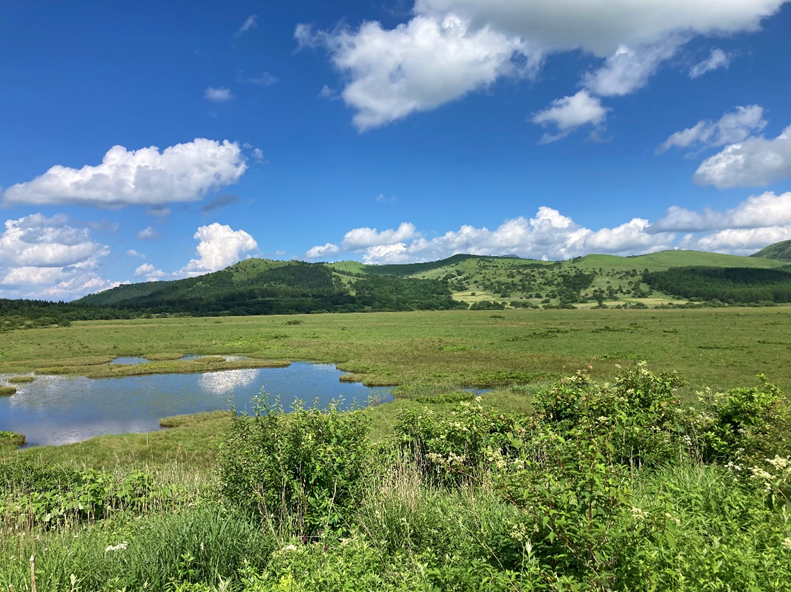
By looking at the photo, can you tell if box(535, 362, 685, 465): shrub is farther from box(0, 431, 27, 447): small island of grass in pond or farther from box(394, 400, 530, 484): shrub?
box(0, 431, 27, 447): small island of grass in pond

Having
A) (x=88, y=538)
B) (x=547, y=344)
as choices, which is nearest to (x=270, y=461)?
(x=88, y=538)

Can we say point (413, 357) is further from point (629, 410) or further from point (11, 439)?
point (629, 410)

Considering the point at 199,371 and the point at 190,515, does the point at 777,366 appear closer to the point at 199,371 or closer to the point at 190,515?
the point at 190,515

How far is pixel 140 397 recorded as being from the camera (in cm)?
3747

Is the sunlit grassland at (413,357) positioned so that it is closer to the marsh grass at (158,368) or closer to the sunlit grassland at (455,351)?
the sunlit grassland at (455,351)

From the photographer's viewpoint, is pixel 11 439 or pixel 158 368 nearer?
pixel 11 439

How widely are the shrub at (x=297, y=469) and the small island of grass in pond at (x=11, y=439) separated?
23.6 m

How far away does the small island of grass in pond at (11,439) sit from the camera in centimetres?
2441

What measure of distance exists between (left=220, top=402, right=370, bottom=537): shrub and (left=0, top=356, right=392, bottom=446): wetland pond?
15.0m

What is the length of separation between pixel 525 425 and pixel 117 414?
31778 mm

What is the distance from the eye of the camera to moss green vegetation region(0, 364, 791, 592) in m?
4.96

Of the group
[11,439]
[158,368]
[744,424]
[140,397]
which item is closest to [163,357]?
[158,368]

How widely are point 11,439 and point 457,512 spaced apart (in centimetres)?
2930

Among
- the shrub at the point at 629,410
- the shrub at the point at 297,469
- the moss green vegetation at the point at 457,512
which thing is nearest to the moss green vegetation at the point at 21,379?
the moss green vegetation at the point at 457,512
